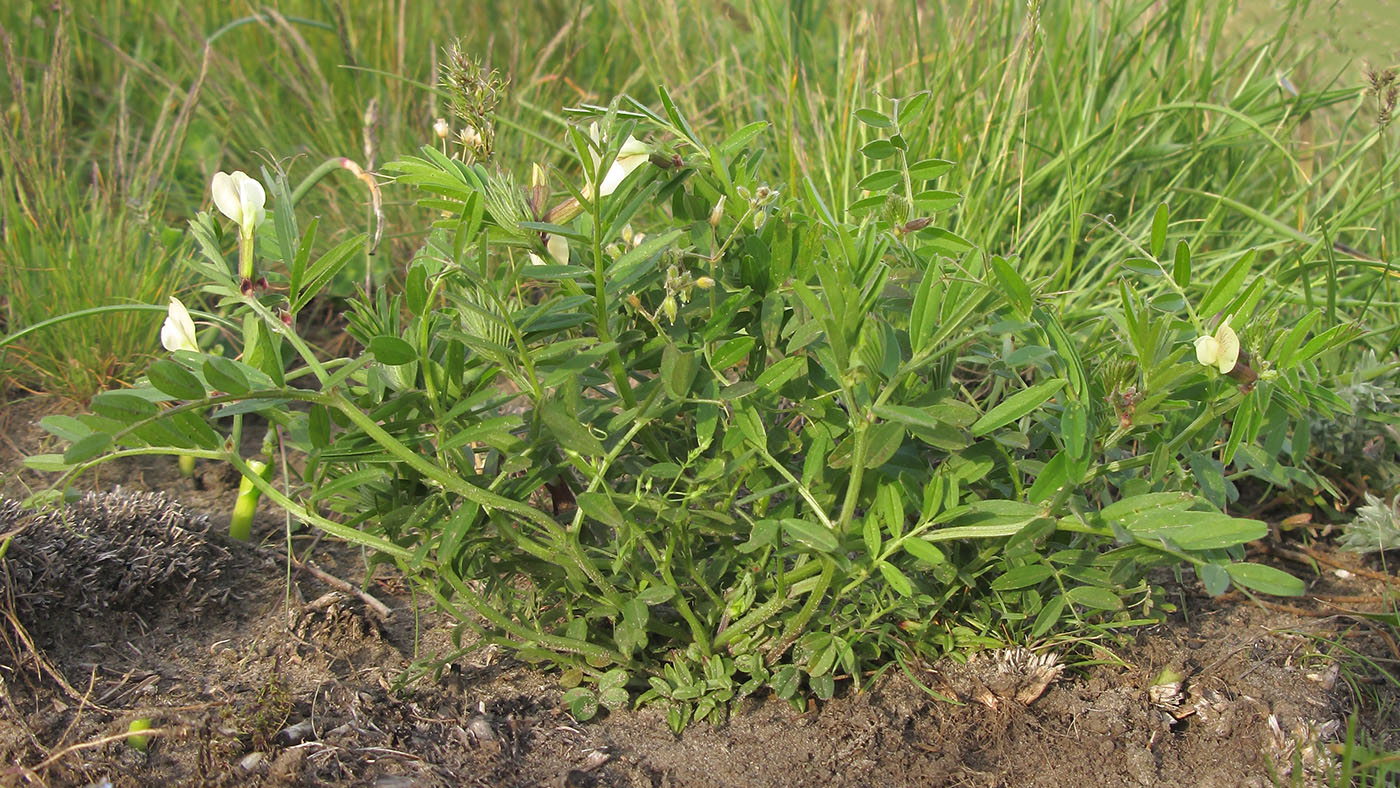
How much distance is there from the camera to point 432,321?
1.35 metres

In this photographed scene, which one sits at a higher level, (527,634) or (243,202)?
(243,202)

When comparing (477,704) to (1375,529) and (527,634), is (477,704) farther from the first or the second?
(1375,529)

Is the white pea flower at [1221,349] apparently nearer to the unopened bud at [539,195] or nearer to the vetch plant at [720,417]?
the vetch plant at [720,417]

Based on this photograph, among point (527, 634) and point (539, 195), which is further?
point (527, 634)

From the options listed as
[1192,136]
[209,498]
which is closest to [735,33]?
[1192,136]

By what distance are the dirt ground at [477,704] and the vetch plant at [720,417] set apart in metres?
0.08

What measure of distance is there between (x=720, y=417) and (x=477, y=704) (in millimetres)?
561

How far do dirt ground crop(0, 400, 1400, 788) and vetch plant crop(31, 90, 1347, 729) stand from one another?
0.08 metres

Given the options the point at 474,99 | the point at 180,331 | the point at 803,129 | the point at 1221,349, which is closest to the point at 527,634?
the point at 180,331

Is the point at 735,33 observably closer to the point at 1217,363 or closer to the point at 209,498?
the point at 209,498

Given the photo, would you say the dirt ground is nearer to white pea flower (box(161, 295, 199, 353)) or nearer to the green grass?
white pea flower (box(161, 295, 199, 353))

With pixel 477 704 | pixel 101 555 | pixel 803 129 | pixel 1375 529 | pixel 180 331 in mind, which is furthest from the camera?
pixel 803 129

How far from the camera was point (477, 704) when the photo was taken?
1626 millimetres

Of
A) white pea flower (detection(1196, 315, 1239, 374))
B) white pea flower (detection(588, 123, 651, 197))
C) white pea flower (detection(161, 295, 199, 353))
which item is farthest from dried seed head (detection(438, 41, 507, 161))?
white pea flower (detection(1196, 315, 1239, 374))
